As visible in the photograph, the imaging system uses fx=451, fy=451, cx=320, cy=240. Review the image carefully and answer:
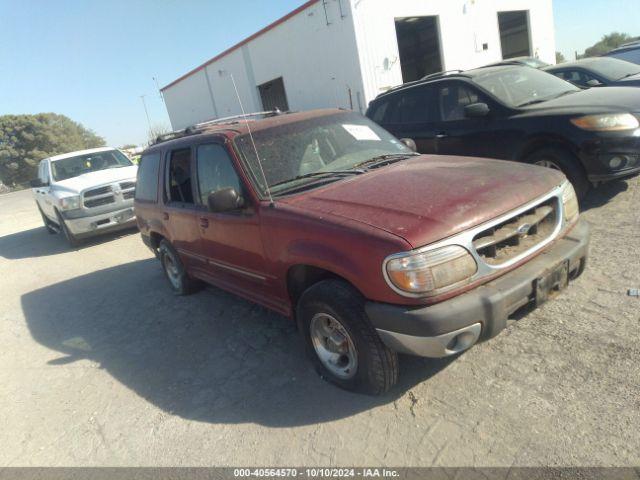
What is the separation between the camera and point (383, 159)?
3.78 metres

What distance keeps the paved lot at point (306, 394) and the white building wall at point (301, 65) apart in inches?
419

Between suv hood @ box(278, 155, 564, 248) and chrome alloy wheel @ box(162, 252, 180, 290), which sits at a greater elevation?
suv hood @ box(278, 155, 564, 248)

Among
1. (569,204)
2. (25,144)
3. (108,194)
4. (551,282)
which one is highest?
(25,144)

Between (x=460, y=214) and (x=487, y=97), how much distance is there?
391cm

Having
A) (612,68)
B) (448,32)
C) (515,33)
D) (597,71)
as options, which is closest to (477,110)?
(597,71)

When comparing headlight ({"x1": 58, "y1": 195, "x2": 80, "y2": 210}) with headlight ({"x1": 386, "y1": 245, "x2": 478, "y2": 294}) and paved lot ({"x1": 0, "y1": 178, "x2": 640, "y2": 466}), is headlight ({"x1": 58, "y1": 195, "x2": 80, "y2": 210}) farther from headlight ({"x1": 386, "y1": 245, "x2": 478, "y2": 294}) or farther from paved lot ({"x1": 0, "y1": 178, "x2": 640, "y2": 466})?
headlight ({"x1": 386, "y1": 245, "x2": 478, "y2": 294})

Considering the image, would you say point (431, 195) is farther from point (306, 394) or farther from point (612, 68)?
point (612, 68)

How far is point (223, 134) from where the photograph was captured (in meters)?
3.69

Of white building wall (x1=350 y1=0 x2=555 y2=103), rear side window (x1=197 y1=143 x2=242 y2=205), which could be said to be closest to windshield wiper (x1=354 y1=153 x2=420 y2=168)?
rear side window (x1=197 y1=143 x2=242 y2=205)

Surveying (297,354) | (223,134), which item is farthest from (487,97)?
(297,354)

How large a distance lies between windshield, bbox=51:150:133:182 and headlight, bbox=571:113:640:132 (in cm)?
951

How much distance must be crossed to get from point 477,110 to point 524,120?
0.55 meters

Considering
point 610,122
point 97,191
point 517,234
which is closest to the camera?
point 517,234

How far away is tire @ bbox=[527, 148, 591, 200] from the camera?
5047mm
